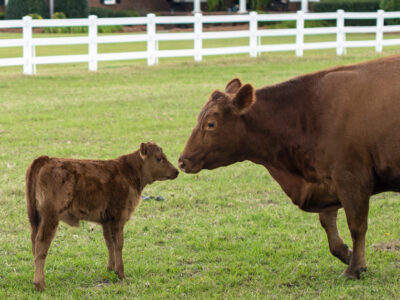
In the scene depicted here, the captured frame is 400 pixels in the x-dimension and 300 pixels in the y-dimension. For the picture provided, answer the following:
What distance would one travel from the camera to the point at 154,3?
5441 cm

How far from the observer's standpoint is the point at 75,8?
44.1 meters

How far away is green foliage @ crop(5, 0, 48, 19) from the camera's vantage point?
1673 inches

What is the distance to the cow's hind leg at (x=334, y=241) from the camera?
6273mm

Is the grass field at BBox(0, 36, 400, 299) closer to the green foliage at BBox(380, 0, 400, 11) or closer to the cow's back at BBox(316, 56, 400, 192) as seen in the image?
the cow's back at BBox(316, 56, 400, 192)

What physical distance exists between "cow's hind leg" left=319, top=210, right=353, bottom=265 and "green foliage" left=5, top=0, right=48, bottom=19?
38875 mm

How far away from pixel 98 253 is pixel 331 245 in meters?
2.16

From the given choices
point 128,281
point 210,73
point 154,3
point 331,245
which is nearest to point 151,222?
point 128,281

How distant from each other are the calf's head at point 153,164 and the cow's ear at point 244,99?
2.93 feet

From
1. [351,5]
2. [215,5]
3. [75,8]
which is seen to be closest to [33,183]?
[75,8]

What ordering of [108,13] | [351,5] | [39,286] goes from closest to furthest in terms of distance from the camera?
[39,286] → [351,5] → [108,13]

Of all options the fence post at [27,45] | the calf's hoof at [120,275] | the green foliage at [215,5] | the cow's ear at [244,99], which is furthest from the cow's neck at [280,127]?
the green foliage at [215,5]

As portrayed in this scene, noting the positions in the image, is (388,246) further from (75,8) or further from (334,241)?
(75,8)

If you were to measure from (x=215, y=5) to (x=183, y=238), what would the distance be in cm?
4629

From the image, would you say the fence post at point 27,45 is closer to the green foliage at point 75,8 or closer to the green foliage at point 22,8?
the green foliage at point 22,8
